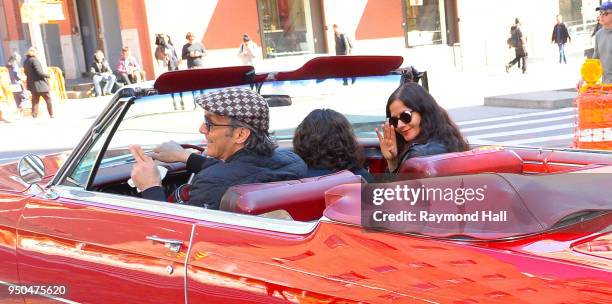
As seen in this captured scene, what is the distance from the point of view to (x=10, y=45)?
26875 millimetres

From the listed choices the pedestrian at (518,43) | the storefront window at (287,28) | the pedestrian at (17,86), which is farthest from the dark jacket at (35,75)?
the pedestrian at (518,43)

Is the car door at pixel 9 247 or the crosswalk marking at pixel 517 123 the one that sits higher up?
the car door at pixel 9 247

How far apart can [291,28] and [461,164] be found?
22.4 m

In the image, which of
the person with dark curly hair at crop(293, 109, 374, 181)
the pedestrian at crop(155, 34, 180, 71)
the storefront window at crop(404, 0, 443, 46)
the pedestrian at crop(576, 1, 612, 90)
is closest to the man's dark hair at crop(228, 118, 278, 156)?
the person with dark curly hair at crop(293, 109, 374, 181)

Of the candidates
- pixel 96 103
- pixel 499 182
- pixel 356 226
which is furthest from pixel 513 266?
pixel 96 103

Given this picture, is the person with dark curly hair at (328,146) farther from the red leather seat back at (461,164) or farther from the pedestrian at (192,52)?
the pedestrian at (192,52)

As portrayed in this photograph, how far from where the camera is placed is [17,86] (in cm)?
1959

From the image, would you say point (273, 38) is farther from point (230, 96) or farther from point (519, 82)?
point (230, 96)

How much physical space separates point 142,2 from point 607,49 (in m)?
15.9

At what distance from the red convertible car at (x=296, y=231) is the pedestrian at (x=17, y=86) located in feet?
54.4

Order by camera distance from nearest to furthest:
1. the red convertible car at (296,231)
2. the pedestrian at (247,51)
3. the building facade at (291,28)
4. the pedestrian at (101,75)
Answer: the red convertible car at (296,231) → the pedestrian at (101,75) → the pedestrian at (247,51) → the building facade at (291,28)

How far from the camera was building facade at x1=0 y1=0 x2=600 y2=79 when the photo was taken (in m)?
22.2

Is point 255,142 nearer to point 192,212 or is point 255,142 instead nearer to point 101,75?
point 192,212

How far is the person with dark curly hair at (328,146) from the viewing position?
3533mm
